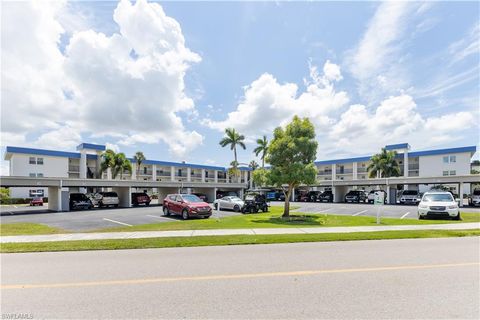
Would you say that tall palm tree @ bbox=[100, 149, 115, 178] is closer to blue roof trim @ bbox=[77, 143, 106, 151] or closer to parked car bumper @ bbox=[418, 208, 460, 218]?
blue roof trim @ bbox=[77, 143, 106, 151]

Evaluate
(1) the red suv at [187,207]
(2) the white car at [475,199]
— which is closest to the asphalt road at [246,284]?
(1) the red suv at [187,207]

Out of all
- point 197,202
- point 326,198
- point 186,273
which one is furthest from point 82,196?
point 326,198

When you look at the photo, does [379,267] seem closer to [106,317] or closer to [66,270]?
[106,317]

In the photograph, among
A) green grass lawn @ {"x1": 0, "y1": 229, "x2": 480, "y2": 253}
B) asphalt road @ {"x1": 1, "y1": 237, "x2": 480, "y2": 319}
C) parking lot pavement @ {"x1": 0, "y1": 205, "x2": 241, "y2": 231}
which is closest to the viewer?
asphalt road @ {"x1": 1, "y1": 237, "x2": 480, "y2": 319}

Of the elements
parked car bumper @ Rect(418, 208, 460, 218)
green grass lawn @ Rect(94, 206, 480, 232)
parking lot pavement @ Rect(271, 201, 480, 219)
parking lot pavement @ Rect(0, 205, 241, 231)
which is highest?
parked car bumper @ Rect(418, 208, 460, 218)

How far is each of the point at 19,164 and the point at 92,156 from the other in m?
10.9

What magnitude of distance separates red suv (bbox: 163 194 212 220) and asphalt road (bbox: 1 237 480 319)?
1042cm

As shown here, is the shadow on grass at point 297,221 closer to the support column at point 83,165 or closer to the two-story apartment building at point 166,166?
the two-story apartment building at point 166,166

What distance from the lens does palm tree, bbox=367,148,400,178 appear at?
45531 millimetres

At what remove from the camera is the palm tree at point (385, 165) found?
45531 millimetres

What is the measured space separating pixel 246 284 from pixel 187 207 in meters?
14.1

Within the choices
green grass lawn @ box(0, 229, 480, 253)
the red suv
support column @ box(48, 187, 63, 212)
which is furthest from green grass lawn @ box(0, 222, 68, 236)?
support column @ box(48, 187, 63, 212)

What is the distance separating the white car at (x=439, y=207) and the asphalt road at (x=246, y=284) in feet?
32.0

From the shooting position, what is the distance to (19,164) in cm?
4212
